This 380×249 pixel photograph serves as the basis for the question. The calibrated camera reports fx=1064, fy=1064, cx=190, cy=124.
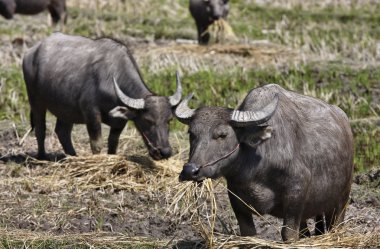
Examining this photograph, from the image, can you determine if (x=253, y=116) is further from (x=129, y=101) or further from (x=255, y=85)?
(x=255, y=85)

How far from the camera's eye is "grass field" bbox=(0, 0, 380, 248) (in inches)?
527

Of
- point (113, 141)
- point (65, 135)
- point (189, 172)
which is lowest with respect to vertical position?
point (65, 135)

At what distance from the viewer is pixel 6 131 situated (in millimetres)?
11945

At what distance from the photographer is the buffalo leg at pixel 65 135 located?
441 inches

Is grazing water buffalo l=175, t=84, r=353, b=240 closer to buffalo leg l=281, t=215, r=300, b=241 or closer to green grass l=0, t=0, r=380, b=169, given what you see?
buffalo leg l=281, t=215, r=300, b=241

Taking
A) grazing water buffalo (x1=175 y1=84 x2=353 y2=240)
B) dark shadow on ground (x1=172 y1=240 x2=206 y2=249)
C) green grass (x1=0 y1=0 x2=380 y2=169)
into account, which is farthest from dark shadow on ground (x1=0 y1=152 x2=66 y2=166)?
grazing water buffalo (x1=175 y1=84 x2=353 y2=240)

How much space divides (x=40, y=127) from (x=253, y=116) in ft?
16.8

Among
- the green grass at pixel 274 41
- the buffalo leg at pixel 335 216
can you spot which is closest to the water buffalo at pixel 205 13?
the green grass at pixel 274 41

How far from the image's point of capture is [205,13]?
18688 mm

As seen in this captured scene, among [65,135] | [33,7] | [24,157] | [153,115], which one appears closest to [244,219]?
[153,115]

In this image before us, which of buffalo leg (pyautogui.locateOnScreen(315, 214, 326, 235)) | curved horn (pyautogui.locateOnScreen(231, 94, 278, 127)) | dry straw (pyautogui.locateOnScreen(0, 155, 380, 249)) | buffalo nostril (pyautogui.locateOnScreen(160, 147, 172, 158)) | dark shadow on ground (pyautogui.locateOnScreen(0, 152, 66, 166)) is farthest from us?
dark shadow on ground (pyautogui.locateOnScreen(0, 152, 66, 166))

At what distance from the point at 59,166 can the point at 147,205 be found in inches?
55.9

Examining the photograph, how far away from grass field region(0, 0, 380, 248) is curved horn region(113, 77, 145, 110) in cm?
172

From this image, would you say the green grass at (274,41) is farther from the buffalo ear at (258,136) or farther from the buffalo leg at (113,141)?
the buffalo ear at (258,136)
